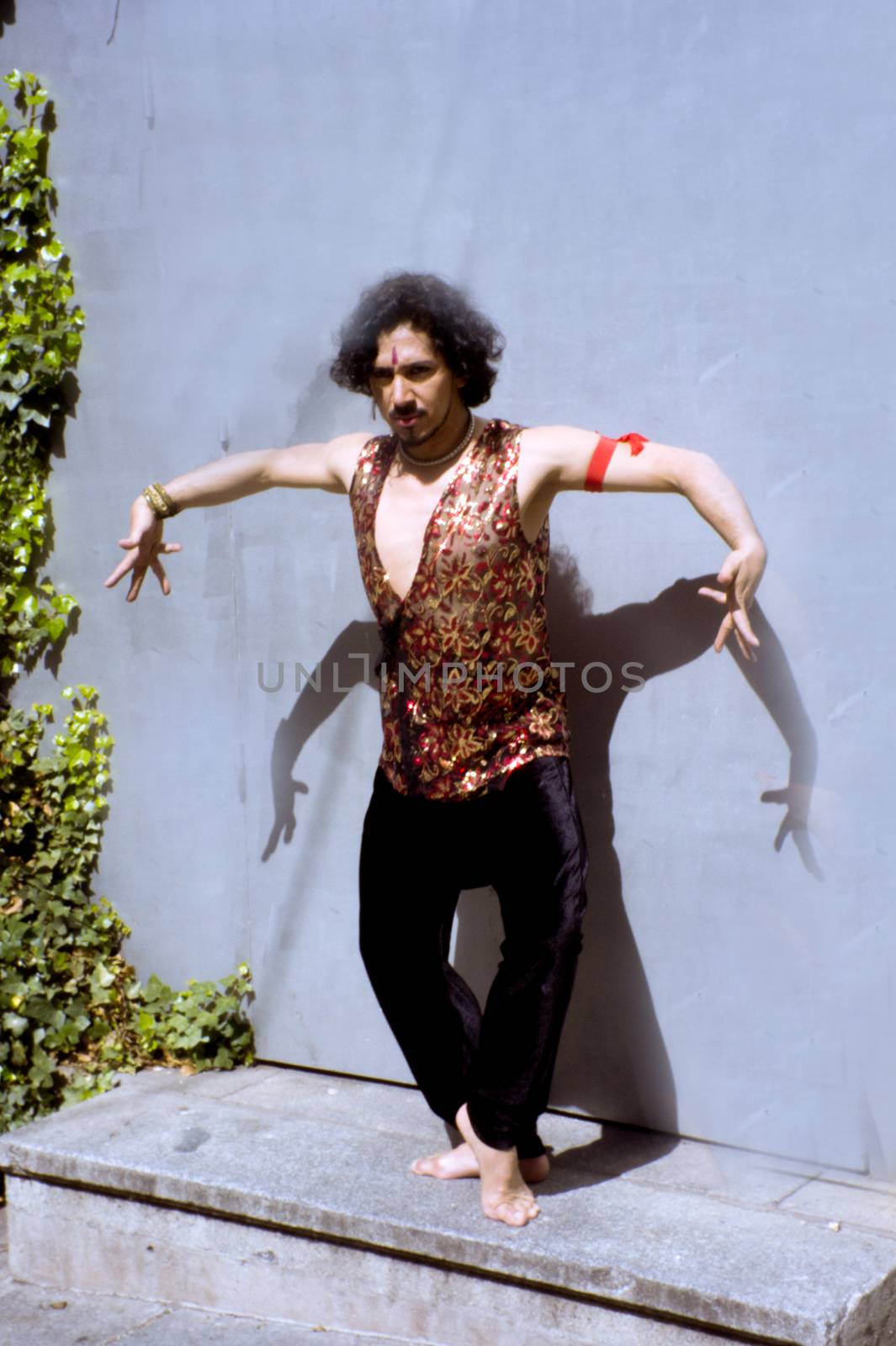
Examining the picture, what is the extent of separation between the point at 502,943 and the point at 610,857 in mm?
466

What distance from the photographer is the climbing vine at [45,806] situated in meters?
4.52

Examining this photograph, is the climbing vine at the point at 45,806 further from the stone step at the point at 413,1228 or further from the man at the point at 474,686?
the man at the point at 474,686

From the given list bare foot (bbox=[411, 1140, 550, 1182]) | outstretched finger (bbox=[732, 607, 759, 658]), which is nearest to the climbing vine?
bare foot (bbox=[411, 1140, 550, 1182])

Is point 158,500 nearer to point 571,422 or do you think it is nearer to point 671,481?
point 571,422

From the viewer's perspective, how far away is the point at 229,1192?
3557 mm

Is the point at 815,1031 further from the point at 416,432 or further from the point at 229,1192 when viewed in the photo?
the point at 416,432

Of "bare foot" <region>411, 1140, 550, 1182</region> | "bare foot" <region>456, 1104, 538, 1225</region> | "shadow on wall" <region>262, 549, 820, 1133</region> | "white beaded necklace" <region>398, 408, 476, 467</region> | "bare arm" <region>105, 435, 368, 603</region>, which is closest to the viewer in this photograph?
"bare foot" <region>456, 1104, 538, 1225</region>

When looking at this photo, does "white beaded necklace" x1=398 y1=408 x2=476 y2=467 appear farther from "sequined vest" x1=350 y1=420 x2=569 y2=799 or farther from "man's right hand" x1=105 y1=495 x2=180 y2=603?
"man's right hand" x1=105 y1=495 x2=180 y2=603

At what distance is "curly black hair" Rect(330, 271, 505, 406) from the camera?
3354 millimetres

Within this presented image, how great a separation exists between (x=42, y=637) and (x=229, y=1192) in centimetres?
195

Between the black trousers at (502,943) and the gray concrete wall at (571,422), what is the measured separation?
428 mm

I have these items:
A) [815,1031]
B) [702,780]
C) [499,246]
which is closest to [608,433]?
[499,246]

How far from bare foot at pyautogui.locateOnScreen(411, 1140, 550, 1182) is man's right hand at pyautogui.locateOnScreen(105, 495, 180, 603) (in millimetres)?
1516

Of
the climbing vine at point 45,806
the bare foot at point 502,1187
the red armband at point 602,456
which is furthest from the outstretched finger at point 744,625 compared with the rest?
the climbing vine at point 45,806
